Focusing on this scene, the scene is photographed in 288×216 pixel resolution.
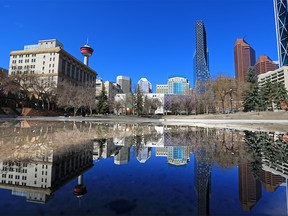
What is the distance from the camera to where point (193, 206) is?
243 cm

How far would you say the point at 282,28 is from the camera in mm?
81500

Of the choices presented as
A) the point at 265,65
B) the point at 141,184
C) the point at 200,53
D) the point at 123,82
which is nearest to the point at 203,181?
the point at 141,184

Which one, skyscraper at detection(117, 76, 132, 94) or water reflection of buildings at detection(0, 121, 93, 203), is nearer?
water reflection of buildings at detection(0, 121, 93, 203)

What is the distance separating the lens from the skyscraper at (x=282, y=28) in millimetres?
79688

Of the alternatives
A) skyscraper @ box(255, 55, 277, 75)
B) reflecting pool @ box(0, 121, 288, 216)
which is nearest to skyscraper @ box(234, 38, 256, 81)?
skyscraper @ box(255, 55, 277, 75)

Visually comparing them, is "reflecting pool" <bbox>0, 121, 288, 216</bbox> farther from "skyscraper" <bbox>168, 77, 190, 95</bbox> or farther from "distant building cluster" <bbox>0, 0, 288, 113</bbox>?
"skyscraper" <bbox>168, 77, 190, 95</bbox>

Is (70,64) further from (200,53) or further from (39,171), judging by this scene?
(200,53)

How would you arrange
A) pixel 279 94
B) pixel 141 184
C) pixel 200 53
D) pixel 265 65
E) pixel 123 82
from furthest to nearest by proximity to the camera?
pixel 123 82
pixel 265 65
pixel 200 53
pixel 279 94
pixel 141 184

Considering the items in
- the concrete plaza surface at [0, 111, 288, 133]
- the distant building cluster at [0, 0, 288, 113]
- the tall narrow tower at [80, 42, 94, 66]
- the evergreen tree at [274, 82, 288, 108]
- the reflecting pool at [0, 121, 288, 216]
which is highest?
the tall narrow tower at [80, 42, 94, 66]

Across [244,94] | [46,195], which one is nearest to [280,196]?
[46,195]

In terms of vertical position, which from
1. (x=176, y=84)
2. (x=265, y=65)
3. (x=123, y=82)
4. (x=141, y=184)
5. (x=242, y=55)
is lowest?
(x=141, y=184)

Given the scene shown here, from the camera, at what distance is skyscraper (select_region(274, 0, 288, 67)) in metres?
79.7

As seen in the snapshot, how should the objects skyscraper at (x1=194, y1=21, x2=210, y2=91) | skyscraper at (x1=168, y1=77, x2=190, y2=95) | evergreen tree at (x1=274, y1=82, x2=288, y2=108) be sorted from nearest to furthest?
evergreen tree at (x1=274, y1=82, x2=288, y2=108)
skyscraper at (x1=194, y1=21, x2=210, y2=91)
skyscraper at (x1=168, y1=77, x2=190, y2=95)

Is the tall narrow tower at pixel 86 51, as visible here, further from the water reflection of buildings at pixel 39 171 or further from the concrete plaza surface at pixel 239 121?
the water reflection of buildings at pixel 39 171
